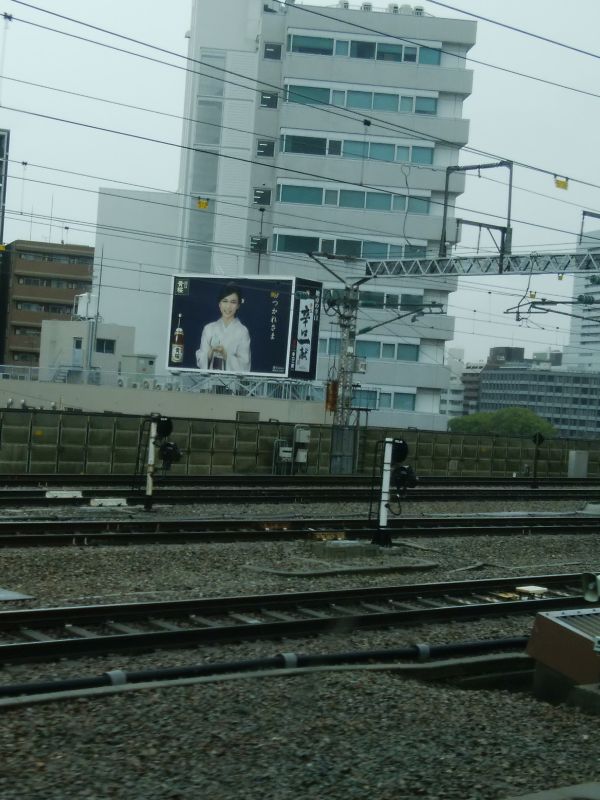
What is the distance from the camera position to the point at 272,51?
233 ft

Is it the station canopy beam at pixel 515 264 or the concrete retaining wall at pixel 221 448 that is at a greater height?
the station canopy beam at pixel 515 264

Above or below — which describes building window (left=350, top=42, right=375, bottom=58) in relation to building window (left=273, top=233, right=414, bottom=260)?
above

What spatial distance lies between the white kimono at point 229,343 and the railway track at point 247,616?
1419 inches

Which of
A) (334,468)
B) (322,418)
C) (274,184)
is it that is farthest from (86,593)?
(274,184)

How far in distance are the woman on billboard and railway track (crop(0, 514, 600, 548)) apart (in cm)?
2841

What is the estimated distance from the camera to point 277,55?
71188 mm

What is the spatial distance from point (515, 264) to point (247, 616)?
22420mm

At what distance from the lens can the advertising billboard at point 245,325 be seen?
4803 centimetres

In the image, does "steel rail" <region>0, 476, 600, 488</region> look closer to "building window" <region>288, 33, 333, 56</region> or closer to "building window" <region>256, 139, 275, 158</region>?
"building window" <region>288, 33, 333, 56</region>

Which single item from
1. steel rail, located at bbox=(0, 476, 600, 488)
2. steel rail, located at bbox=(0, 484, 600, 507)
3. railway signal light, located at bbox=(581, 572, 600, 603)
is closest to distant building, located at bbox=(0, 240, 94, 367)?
steel rail, located at bbox=(0, 476, 600, 488)

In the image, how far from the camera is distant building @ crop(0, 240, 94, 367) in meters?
91.6

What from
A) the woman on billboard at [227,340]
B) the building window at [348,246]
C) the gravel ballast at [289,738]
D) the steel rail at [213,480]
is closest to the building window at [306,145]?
the building window at [348,246]

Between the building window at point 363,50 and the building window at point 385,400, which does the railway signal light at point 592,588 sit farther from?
the building window at point 363,50

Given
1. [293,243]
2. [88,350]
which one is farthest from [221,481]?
[293,243]
